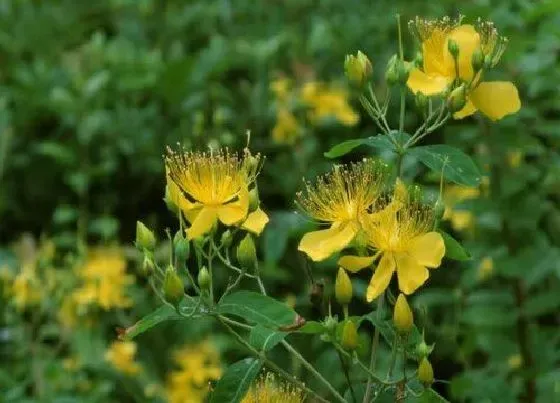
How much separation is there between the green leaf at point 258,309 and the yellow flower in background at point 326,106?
184 centimetres

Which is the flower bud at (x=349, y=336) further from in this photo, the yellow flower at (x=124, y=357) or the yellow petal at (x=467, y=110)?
the yellow flower at (x=124, y=357)

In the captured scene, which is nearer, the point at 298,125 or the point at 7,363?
the point at 7,363

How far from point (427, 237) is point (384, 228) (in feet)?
0.15

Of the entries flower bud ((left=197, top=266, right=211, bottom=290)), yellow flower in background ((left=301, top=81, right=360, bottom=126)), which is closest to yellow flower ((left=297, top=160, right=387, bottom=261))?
flower bud ((left=197, top=266, right=211, bottom=290))

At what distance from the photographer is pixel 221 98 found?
328 cm

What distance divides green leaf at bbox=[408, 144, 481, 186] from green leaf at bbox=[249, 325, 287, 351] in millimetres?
250

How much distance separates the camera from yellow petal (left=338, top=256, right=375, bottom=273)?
49.1 inches

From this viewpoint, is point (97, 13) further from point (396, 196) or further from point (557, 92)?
point (396, 196)

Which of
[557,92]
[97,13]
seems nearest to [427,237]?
[557,92]

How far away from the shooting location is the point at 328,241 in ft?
4.19

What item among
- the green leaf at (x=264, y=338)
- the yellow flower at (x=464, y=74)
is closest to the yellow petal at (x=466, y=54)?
the yellow flower at (x=464, y=74)

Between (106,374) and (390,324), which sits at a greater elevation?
(390,324)

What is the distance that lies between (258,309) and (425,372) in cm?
19

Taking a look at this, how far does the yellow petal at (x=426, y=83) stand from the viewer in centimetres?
130
